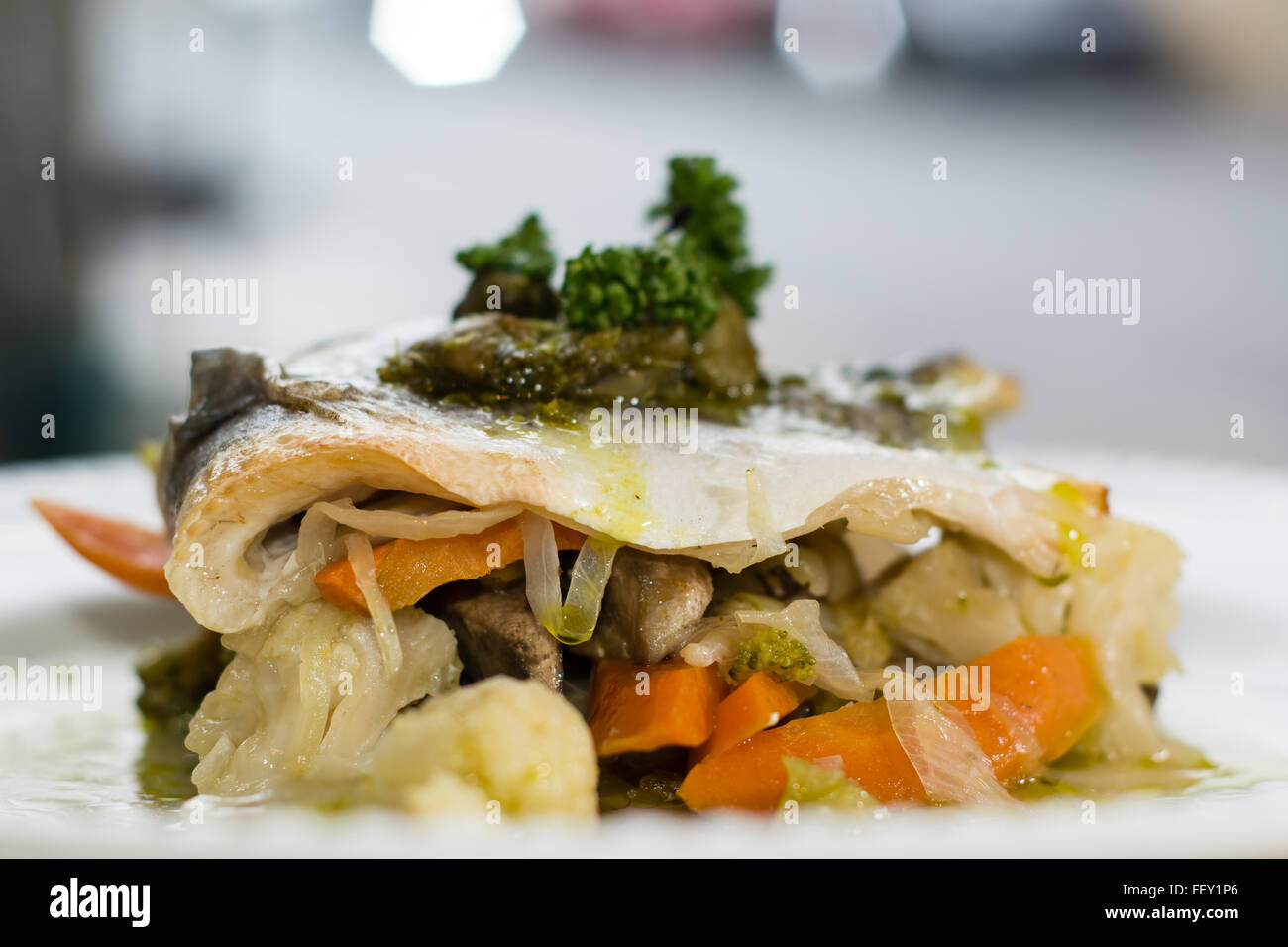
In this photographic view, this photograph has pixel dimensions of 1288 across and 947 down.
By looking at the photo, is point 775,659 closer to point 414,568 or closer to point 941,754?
point 941,754

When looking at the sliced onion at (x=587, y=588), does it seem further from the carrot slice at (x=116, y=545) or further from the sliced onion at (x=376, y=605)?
the carrot slice at (x=116, y=545)

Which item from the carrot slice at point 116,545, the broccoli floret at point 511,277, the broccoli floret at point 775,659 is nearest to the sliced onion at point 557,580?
the broccoli floret at point 775,659

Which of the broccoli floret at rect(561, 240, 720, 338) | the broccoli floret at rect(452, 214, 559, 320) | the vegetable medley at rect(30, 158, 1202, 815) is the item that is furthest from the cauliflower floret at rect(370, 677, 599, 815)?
the broccoli floret at rect(452, 214, 559, 320)

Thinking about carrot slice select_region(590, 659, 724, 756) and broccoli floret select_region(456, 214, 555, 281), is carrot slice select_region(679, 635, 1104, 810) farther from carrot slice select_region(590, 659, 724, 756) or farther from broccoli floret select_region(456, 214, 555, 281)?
broccoli floret select_region(456, 214, 555, 281)

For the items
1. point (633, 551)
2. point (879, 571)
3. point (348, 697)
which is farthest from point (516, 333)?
point (879, 571)
